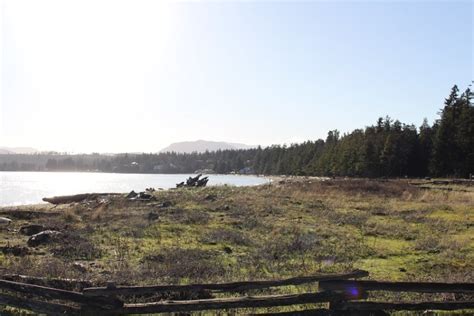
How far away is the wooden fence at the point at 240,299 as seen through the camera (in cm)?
813

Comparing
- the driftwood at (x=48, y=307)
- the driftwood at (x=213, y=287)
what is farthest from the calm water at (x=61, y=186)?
the driftwood at (x=213, y=287)

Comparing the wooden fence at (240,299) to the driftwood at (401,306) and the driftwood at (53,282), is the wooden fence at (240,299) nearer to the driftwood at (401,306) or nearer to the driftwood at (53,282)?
the driftwood at (401,306)

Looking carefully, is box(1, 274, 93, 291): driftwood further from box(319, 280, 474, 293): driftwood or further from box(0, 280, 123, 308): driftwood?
box(319, 280, 474, 293): driftwood

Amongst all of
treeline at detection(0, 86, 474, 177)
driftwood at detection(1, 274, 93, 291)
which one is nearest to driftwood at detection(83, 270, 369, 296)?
driftwood at detection(1, 274, 93, 291)

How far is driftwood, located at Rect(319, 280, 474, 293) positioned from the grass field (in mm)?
2862

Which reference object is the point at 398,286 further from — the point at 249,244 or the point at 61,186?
the point at 61,186

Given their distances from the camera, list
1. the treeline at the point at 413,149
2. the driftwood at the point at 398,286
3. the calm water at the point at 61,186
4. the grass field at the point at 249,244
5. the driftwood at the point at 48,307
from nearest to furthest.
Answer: the driftwood at the point at 48,307
the driftwood at the point at 398,286
the grass field at the point at 249,244
the calm water at the point at 61,186
the treeline at the point at 413,149

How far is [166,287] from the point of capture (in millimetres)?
8344

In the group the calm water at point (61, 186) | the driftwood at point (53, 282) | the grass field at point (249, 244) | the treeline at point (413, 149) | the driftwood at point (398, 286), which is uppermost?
the treeline at point (413, 149)

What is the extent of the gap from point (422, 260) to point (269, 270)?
6071mm

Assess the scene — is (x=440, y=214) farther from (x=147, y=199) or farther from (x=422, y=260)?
(x=147, y=199)

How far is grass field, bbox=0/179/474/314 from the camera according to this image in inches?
496

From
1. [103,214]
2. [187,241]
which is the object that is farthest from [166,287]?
[103,214]

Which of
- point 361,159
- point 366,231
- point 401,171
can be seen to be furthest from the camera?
point 361,159
